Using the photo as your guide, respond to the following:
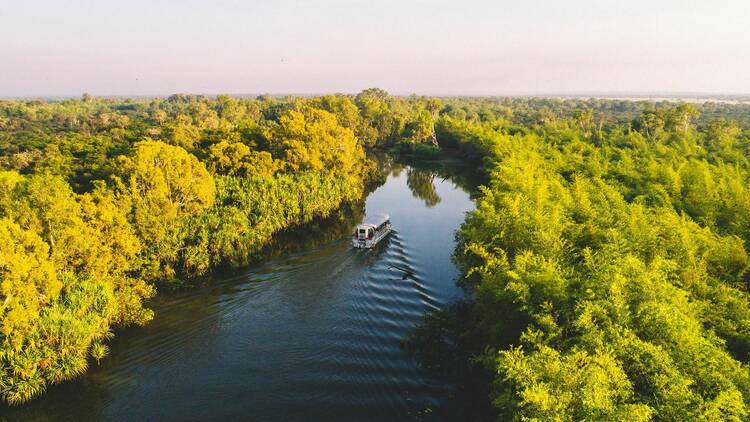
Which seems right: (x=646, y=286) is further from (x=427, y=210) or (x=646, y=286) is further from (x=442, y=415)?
(x=427, y=210)

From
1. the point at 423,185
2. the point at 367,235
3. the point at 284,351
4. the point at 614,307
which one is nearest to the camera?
the point at 614,307

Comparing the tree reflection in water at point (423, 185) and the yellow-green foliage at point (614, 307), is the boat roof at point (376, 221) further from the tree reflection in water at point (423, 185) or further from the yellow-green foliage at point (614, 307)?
the tree reflection in water at point (423, 185)

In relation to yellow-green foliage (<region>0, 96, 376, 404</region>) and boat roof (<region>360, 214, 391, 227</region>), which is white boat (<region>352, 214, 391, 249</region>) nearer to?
boat roof (<region>360, 214, 391, 227</region>)

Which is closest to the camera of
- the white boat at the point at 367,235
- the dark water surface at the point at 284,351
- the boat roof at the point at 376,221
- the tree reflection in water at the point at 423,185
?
the dark water surface at the point at 284,351

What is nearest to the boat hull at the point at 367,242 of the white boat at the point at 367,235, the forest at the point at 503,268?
the white boat at the point at 367,235

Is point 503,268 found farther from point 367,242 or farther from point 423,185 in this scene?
point 423,185

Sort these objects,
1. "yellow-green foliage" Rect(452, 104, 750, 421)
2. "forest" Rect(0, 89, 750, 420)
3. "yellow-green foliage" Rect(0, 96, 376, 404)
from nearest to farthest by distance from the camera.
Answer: "yellow-green foliage" Rect(452, 104, 750, 421), "forest" Rect(0, 89, 750, 420), "yellow-green foliage" Rect(0, 96, 376, 404)

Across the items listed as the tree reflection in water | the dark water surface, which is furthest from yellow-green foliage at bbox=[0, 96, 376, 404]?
the tree reflection in water

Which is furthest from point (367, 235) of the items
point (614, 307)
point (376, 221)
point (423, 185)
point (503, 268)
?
point (423, 185)
